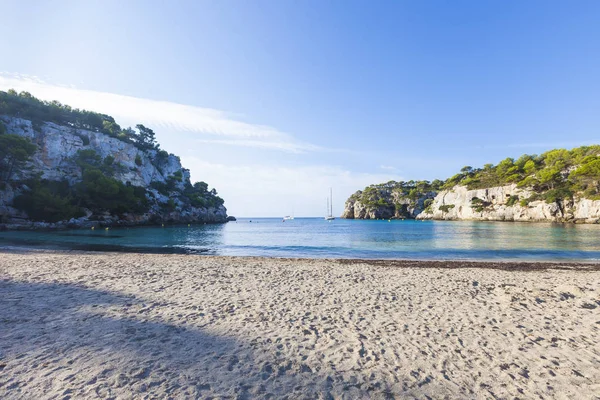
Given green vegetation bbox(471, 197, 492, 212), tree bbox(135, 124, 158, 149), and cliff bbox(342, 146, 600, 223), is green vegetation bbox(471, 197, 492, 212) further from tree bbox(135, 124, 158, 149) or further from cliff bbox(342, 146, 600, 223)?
tree bbox(135, 124, 158, 149)

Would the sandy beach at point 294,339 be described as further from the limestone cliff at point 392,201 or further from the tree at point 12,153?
the limestone cliff at point 392,201

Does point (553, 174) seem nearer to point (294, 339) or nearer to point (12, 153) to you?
point (294, 339)

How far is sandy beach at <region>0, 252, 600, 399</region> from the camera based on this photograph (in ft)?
12.3

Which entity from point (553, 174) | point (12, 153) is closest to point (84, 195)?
point (12, 153)

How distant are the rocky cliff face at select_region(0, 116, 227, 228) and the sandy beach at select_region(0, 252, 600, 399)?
46251mm

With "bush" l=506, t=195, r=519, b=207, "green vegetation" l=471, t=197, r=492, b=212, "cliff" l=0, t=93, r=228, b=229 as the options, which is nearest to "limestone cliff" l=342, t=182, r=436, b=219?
"green vegetation" l=471, t=197, r=492, b=212

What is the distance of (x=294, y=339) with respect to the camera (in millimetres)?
5273

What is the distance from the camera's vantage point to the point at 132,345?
190 inches

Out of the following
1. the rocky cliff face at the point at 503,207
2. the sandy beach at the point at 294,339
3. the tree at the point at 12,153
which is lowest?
the sandy beach at the point at 294,339

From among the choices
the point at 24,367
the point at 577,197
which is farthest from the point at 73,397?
the point at 577,197

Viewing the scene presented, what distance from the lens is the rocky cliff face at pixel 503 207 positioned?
57.5m

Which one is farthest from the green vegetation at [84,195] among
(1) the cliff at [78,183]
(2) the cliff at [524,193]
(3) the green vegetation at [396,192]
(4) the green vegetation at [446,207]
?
(3) the green vegetation at [396,192]

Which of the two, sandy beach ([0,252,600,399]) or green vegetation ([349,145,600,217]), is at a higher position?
green vegetation ([349,145,600,217])

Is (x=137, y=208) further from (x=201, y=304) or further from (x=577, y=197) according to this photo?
(x=577, y=197)
